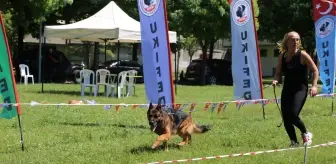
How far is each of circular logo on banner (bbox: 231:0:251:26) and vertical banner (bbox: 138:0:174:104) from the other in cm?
281

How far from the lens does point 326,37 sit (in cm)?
1405

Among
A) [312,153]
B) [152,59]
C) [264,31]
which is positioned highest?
[264,31]

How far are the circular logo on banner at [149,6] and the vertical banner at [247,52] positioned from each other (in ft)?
9.41

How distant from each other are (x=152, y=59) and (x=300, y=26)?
2530cm

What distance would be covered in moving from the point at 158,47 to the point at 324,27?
5.93 m

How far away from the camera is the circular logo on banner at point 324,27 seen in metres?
13.9

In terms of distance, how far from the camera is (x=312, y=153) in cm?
768

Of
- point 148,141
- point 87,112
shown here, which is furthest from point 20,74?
point 148,141

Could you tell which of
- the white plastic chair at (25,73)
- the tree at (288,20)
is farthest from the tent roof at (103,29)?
the tree at (288,20)

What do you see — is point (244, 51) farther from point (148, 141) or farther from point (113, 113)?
point (148, 141)

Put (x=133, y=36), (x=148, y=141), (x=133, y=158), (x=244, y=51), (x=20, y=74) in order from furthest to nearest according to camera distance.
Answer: (x=20, y=74), (x=133, y=36), (x=244, y=51), (x=148, y=141), (x=133, y=158)

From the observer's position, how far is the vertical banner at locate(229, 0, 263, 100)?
12.2 metres

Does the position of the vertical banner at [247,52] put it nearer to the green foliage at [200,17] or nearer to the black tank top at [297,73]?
the black tank top at [297,73]

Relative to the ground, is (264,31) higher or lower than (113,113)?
higher
